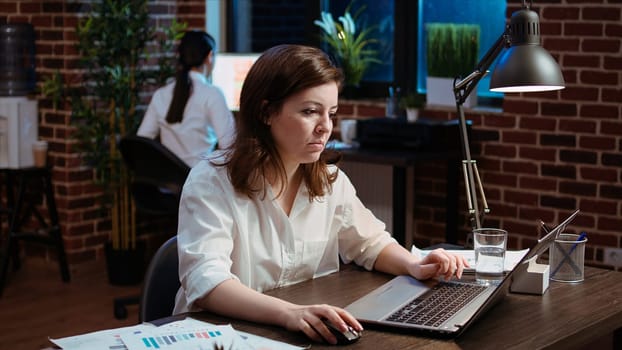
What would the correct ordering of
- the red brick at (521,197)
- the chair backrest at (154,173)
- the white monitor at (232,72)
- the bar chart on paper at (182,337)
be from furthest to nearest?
the white monitor at (232,72)
the red brick at (521,197)
the chair backrest at (154,173)
the bar chart on paper at (182,337)

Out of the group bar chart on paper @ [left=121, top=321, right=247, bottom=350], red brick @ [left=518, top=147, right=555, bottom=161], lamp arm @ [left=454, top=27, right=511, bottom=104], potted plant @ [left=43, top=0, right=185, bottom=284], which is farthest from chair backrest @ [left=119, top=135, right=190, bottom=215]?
bar chart on paper @ [left=121, top=321, right=247, bottom=350]

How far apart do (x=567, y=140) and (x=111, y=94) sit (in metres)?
2.33

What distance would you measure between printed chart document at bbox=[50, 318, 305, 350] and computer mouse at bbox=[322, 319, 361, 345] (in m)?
0.08

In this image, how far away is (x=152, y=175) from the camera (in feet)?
14.5

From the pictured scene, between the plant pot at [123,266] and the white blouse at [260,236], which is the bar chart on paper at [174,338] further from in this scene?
the plant pot at [123,266]

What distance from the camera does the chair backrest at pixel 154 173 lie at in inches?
171

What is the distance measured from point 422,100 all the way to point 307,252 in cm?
262

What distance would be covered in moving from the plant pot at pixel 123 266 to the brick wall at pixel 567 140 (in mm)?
1880

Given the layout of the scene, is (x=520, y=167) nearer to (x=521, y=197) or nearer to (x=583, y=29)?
(x=521, y=197)

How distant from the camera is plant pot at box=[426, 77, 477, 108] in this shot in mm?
4781

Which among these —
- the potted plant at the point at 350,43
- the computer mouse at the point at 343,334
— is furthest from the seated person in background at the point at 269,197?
the potted plant at the point at 350,43

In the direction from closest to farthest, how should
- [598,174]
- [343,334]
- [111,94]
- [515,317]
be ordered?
[343,334] < [515,317] < [598,174] < [111,94]

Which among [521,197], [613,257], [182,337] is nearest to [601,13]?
[521,197]

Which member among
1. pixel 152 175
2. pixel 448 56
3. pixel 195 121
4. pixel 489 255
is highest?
pixel 448 56
